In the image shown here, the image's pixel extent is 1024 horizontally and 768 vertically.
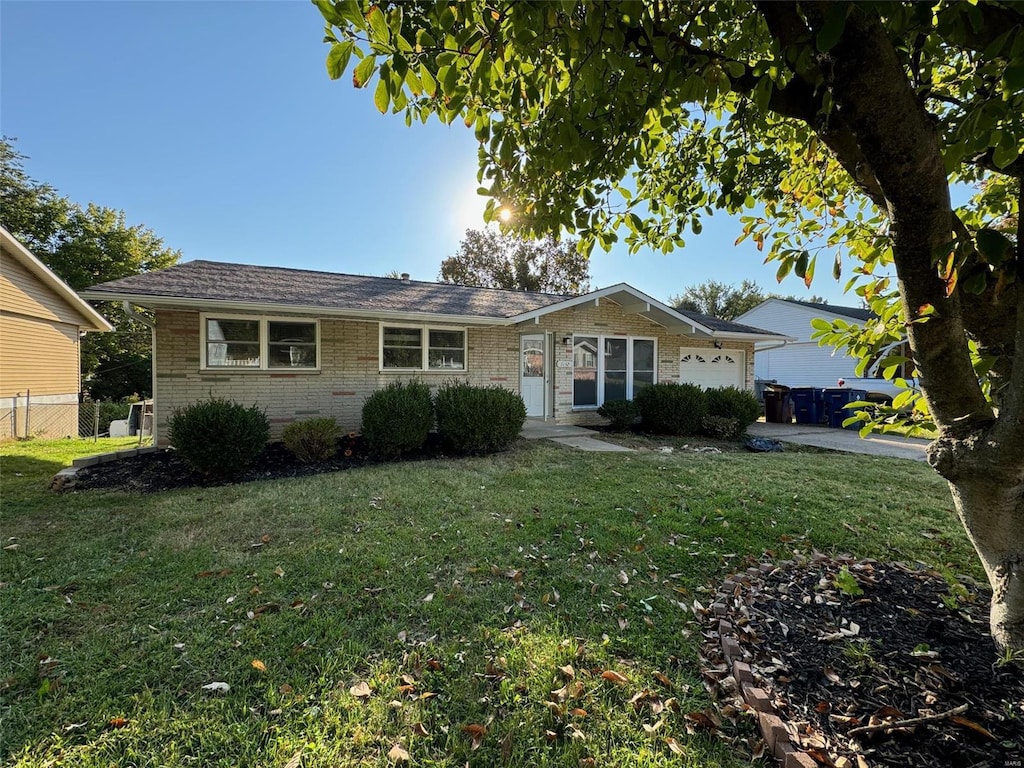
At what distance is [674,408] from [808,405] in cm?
711

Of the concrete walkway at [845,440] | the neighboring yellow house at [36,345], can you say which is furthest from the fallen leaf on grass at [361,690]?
the neighboring yellow house at [36,345]

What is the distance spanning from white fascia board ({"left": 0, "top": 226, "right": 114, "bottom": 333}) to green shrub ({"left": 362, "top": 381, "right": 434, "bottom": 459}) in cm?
933

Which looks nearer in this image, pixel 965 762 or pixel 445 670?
pixel 965 762

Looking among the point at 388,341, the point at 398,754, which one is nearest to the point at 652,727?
the point at 398,754

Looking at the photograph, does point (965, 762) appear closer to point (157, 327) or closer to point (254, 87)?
point (254, 87)

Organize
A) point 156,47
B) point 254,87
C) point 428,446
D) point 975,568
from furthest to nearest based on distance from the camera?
point 428,446 → point 254,87 → point 156,47 → point 975,568

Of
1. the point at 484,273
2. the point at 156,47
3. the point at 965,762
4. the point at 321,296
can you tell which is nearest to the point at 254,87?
the point at 156,47

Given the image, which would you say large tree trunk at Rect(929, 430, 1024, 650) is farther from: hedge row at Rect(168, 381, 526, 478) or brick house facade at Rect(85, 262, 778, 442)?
brick house facade at Rect(85, 262, 778, 442)

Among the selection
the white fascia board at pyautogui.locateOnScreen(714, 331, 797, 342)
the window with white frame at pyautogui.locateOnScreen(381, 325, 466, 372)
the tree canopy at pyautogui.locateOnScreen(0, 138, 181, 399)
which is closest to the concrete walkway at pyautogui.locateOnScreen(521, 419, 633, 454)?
the window with white frame at pyautogui.locateOnScreen(381, 325, 466, 372)

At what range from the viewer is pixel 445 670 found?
8.27ft

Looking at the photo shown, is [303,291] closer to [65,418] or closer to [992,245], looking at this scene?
[992,245]

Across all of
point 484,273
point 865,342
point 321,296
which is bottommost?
point 865,342

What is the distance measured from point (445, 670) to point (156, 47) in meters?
7.52

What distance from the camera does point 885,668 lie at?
225 centimetres
